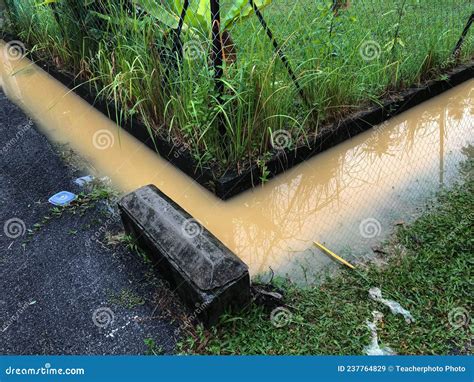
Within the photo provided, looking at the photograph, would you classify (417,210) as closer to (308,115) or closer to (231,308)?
(308,115)

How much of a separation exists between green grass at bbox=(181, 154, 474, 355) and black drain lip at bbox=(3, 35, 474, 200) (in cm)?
103

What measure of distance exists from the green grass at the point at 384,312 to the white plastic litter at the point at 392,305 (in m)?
0.02

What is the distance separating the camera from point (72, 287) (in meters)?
2.66

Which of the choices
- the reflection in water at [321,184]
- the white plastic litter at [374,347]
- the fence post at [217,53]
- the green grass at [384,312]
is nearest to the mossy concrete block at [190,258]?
the green grass at [384,312]

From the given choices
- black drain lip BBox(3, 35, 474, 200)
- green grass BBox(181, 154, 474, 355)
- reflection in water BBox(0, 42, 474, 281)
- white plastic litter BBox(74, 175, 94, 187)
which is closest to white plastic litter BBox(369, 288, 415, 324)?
green grass BBox(181, 154, 474, 355)

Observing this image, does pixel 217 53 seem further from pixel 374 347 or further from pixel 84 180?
pixel 374 347

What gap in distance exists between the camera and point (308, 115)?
3.58 metres

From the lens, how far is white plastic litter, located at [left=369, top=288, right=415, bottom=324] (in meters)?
2.30

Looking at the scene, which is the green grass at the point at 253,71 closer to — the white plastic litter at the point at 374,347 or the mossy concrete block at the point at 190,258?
the mossy concrete block at the point at 190,258

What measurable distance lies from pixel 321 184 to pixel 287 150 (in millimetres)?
379

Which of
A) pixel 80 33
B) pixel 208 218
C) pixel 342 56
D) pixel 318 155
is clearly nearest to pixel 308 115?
pixel 318 155

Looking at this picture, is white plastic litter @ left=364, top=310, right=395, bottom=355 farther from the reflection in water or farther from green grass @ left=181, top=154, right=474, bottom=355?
the reflection in water

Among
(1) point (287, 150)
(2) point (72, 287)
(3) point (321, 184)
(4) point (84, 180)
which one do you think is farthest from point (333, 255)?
(4) point (84, 180)

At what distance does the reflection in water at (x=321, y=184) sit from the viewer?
9.61ft
